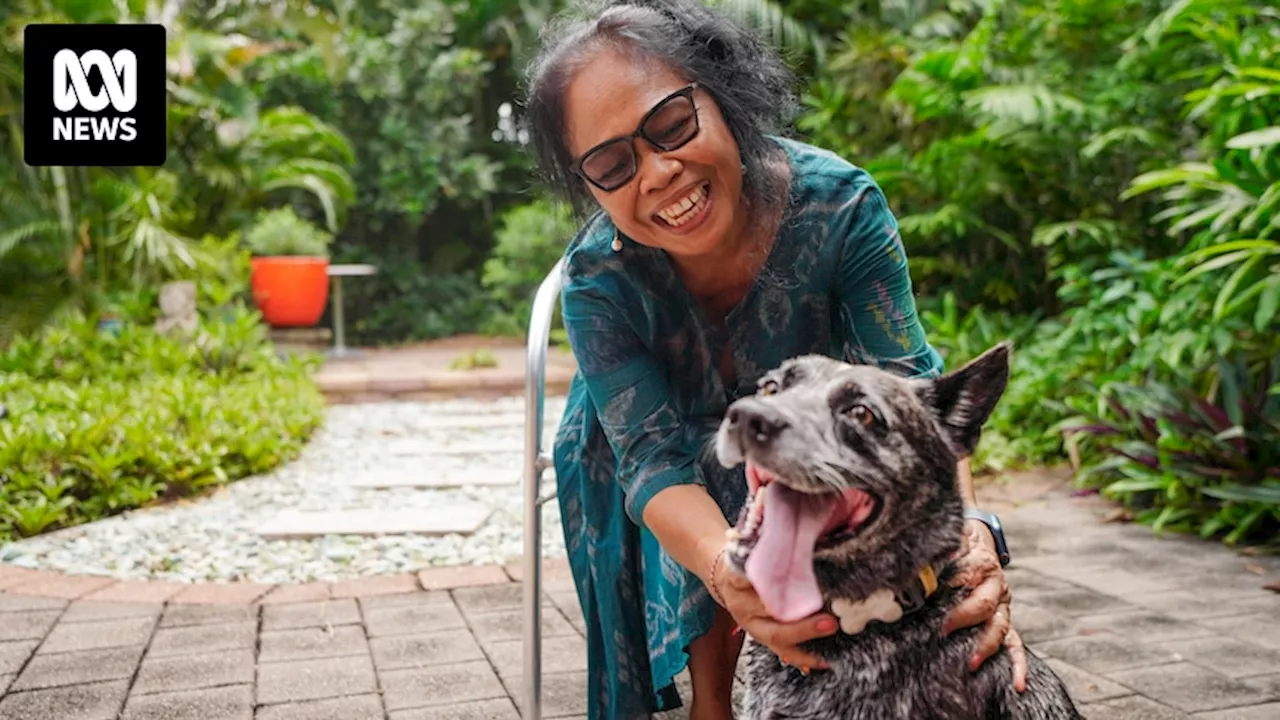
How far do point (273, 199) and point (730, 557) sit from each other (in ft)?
38.9

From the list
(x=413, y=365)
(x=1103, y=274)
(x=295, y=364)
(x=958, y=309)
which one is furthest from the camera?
(x=413, y=365)

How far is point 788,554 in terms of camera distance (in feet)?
4.32

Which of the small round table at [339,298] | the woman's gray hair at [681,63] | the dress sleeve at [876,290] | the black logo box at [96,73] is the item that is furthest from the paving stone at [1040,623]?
the small round table at [339,298]

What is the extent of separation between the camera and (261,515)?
16.2 ft

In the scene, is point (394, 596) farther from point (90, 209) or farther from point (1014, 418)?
point (90, 209)

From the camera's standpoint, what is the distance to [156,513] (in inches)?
191

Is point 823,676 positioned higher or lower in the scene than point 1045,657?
higher

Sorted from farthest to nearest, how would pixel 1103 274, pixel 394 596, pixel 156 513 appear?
pixel 1103 274 → pixel 156 513 → pixel 394 596

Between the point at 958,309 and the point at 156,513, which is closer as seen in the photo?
the point at 156,513

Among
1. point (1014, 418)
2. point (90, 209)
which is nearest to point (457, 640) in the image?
point (1014, 418)

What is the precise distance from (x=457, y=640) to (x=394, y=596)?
0.55m

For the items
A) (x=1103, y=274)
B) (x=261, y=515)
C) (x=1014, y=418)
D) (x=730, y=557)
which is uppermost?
(x=1103, y=274)

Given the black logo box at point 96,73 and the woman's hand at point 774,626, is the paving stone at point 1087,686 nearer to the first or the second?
the woman's hand at point 774,626

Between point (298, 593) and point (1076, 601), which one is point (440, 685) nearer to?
point (298, 593)
